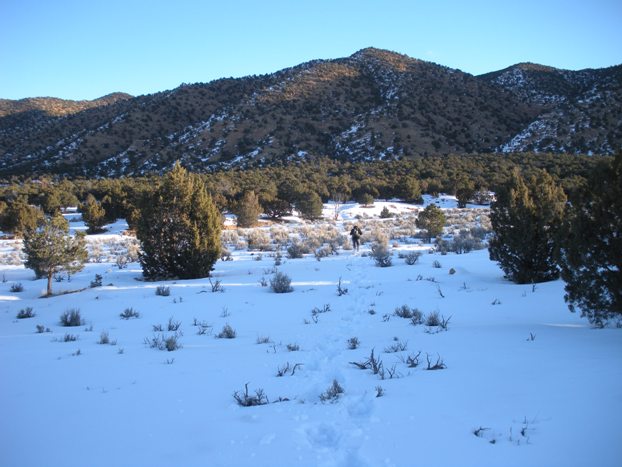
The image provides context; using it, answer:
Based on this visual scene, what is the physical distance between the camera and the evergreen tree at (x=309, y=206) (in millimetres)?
32062

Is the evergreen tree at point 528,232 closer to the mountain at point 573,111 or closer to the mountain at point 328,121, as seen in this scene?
the mountain at point 573,111

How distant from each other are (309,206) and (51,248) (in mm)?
22513

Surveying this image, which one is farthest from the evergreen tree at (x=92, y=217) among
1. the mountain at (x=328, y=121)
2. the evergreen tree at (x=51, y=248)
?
the mountain at (x=328, y=121)

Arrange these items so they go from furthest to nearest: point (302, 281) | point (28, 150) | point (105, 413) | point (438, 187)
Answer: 1. point (28, 150)
2. point (438, 187)
3. point (302, 281)
4. point (105, 413)

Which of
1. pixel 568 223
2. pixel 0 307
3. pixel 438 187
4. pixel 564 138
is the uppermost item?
pixel 564 138

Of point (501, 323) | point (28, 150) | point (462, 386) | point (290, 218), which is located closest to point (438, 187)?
point (290, 218)

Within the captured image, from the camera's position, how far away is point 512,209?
962 cm

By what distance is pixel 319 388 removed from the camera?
13.4ft

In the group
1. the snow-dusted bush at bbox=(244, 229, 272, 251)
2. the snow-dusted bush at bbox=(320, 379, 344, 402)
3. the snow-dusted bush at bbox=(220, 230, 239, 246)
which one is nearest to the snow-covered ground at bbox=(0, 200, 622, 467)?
the snow-dusted bush at bbox=(320, 379, 344, 402)

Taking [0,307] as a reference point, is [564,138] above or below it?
above

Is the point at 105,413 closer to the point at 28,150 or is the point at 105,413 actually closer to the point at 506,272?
the point at 506,272

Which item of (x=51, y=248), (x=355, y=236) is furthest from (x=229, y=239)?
(x=51, y=248)

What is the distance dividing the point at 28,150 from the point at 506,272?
78.8 metres

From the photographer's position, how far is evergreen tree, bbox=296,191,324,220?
32062 millimetres
